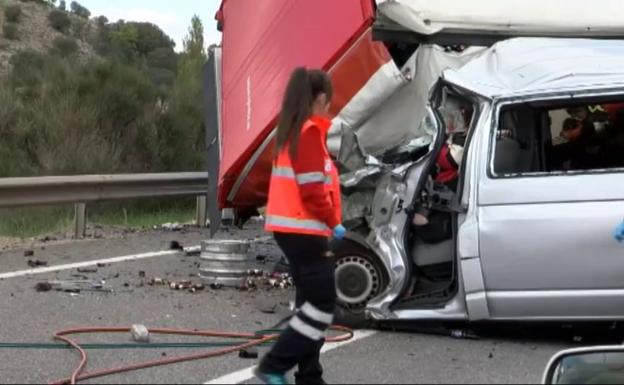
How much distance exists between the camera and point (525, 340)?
753 centimetres

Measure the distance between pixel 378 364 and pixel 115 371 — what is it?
5.30 feet

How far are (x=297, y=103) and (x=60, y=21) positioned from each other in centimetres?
5851

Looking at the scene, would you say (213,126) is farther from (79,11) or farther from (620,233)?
(79,11)

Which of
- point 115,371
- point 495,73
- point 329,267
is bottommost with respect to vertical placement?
point 115,371

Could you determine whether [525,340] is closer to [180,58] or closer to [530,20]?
[530,20]

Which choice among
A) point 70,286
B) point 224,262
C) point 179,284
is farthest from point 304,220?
point 70,286

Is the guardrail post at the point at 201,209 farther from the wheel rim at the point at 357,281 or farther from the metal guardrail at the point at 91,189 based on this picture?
the wheel rim at the point at 357,281

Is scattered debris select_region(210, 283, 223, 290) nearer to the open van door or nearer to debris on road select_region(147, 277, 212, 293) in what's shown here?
debris on road select_region(147, 277, 212, 293)

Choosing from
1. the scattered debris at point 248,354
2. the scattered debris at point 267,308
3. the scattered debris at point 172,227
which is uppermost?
the scattered debris at point 172,227

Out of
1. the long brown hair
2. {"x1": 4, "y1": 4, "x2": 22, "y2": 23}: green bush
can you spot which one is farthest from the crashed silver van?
{"x1": 4, "y1": 4, "x2": 22, "y2": 23}: green bush

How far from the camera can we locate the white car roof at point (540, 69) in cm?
733

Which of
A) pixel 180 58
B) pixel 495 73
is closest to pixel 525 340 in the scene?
pixel 495 73

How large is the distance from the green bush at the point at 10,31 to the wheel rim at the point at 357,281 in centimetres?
5197

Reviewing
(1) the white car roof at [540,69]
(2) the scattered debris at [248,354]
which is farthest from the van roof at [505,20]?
(2) the scattered debris at [248,354]
